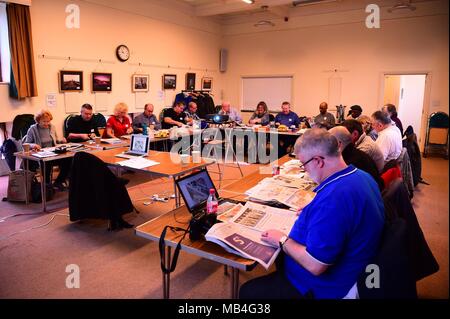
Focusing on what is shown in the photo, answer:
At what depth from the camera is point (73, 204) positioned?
3.33 meters

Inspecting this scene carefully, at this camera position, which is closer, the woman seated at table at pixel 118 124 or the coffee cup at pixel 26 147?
the coffee cup at pixel 26 147

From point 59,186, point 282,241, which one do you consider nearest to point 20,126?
point 59,186

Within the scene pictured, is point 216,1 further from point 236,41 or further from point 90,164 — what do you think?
point 90,164

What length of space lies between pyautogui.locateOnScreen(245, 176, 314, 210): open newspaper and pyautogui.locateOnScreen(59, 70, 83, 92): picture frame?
4.97m

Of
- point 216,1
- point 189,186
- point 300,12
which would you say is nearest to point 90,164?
point 189,186

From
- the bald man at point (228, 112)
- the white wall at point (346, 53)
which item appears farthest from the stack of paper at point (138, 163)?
the white wall at point (346, 53)

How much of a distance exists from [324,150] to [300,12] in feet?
27.1

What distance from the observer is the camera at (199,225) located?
5.50 feet

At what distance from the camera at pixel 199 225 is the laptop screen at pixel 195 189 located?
0.85 ft

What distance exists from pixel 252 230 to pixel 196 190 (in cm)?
54

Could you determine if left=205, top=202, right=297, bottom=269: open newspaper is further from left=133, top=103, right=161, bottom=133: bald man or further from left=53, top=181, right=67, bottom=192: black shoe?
left=133, top=103, right=161, bottom=133: bald man

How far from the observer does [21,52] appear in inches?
210

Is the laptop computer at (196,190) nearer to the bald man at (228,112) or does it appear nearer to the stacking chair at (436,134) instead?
the bald man at (228,112)

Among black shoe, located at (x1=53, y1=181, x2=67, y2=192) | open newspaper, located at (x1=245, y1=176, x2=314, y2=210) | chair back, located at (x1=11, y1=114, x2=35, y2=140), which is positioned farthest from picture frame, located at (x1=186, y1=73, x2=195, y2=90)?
open newspaper, located at (x1=245, y1=176, x2=314, y2=210)
